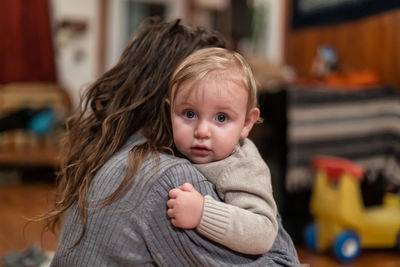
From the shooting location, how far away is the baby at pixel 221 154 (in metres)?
0.81

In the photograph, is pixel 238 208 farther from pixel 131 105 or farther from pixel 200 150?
pixel 131 105

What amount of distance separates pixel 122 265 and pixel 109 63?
16.5 feet

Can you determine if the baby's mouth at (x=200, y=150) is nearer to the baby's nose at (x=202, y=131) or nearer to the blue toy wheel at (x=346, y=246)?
the baby's nose at (x=202, y=131)

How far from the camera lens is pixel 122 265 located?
33.2 inches

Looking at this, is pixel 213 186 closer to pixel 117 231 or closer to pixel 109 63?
pixel 117 231

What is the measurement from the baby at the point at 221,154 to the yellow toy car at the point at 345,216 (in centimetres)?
163

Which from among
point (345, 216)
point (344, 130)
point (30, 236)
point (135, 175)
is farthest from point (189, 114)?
point (30, 236)

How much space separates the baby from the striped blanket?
160 centimetres

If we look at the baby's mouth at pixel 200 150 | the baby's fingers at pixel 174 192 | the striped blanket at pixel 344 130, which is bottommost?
the striped blanket at pixel 344 130

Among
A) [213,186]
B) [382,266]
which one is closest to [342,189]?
[382,266]

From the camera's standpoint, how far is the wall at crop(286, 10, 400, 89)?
2930 millimetres

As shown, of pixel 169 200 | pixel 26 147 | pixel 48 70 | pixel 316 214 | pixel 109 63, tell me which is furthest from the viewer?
pixel 109 63

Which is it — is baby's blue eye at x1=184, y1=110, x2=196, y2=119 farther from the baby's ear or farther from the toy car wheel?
the toy car wheel

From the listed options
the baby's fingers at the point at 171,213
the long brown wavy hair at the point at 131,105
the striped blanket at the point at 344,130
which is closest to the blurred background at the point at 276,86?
the striped blanket at the point at 344,130
